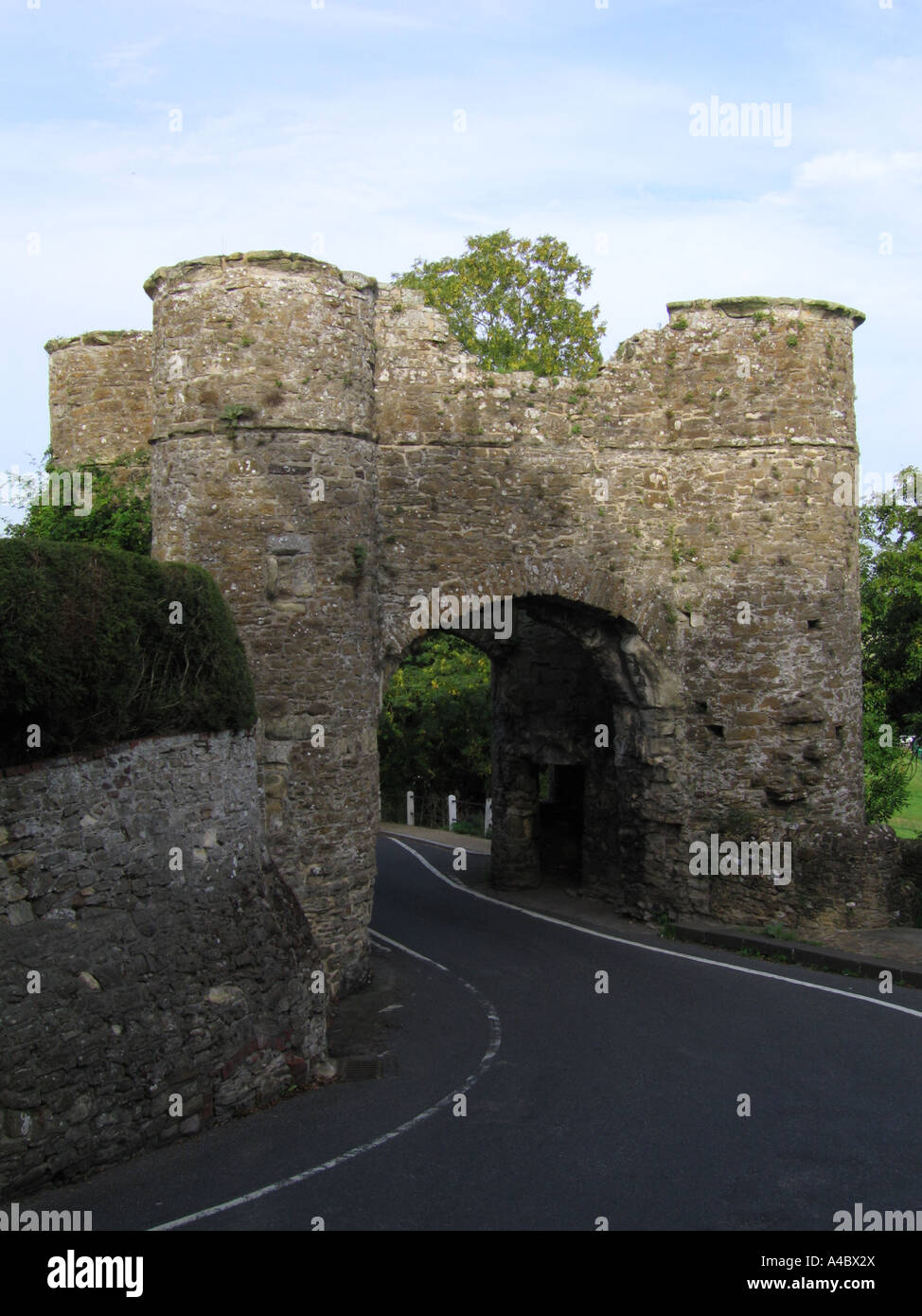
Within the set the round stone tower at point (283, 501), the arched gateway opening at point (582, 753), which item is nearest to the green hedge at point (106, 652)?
the round stone tower at point (283, 501)

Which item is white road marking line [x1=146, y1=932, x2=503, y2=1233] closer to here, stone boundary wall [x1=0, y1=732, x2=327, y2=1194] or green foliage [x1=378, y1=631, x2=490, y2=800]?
stone boundary wall [x1=0, y1=732, x2=327, y2=1194]

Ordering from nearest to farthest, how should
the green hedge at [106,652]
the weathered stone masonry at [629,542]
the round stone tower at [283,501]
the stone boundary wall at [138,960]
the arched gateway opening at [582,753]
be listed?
the stone boundary wall at [138,960] < the green hedge at [106,652] < the round stone tower at [283,501] < the weathered stone masonry at [629,542] < the arched gateway opening at [582,753]

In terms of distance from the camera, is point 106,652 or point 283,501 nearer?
point 106,652

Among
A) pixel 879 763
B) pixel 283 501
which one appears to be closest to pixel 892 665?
pixel 879 763

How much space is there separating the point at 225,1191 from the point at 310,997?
3.15m

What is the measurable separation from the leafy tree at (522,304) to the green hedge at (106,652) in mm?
23196

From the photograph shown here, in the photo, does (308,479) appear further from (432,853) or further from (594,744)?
(432,853)

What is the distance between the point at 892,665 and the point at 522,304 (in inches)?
598

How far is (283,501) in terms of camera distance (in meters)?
14.0

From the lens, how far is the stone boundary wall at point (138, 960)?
8258 mm

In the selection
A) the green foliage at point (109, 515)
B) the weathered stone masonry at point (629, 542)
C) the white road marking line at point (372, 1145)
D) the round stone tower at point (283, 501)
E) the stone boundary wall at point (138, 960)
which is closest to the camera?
the white road marking line at point (372, 1145)

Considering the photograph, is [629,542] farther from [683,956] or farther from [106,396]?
[106,396]

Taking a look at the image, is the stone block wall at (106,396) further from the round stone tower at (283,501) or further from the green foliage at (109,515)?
the round stone tower at (283,501)

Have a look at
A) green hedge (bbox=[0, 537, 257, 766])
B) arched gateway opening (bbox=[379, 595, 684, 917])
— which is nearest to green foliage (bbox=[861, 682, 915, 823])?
arched gateway opening (bbox=[379, 595, 684, 917])
